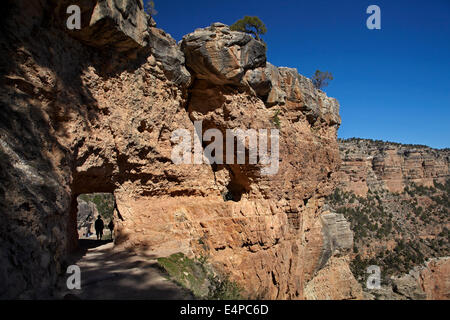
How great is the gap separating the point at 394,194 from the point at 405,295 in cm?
2909

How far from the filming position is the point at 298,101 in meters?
11.6

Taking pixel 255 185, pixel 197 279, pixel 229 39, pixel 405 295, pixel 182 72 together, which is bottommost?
pixel 405 295

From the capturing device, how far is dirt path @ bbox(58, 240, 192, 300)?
14.9ft

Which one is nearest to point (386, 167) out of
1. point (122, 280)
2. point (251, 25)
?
point (251, 25)

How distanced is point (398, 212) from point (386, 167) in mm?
8196

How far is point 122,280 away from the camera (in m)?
5.17

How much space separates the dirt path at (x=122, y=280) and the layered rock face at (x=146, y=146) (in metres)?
0.62

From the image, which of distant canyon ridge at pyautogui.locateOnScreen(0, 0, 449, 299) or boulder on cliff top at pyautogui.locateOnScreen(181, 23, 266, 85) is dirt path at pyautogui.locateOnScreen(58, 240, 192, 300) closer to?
distant canyon ridge at pyautogui.locateOnScreen(0, 0, 449, 299)

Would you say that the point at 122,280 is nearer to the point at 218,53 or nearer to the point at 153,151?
the point at 153,151

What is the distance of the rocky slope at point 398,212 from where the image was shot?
30.4 m

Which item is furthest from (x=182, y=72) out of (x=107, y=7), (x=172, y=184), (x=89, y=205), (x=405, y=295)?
(x=405, y=295)

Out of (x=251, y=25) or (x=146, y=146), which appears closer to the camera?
(x=146, y=146)

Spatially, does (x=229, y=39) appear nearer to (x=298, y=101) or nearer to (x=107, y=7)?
(x=107, y=7)
